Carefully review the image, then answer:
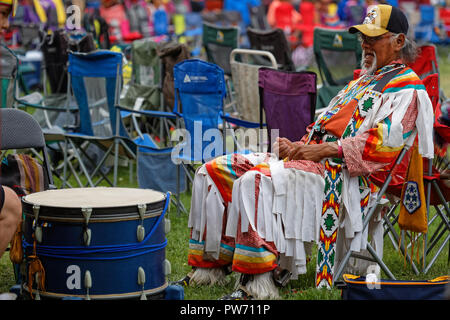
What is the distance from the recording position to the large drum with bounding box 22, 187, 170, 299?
3332 mm

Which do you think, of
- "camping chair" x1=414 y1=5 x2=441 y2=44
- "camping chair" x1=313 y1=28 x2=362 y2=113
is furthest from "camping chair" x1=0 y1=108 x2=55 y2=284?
"camping chair" x1=414 y1=5 x2=441 y2=44

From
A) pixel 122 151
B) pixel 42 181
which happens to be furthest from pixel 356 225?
pixel 122 151

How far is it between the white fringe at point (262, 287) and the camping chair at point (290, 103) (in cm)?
123

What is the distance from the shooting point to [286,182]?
12.7 ft

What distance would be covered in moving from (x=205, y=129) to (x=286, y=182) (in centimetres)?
200

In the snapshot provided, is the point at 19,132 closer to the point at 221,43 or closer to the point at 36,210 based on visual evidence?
the point at 36,210

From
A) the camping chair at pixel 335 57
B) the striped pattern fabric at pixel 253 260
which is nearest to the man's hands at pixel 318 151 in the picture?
the striped pattern fabric at pixel 253 260

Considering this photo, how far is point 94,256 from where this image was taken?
11.0ft

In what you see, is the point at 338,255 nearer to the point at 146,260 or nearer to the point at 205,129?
the point at 146,260

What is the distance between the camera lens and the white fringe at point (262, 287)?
376 centimetres

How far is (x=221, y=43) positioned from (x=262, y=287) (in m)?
5.62

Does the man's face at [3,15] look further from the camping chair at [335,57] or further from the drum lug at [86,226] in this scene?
the camping chair at [335,57]

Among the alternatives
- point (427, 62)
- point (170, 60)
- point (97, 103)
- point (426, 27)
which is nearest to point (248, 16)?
point (426, 27)
